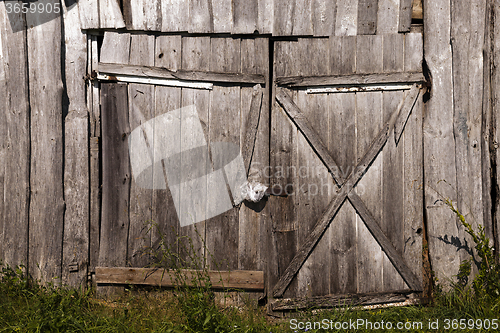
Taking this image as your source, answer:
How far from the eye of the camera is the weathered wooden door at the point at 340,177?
294 cm

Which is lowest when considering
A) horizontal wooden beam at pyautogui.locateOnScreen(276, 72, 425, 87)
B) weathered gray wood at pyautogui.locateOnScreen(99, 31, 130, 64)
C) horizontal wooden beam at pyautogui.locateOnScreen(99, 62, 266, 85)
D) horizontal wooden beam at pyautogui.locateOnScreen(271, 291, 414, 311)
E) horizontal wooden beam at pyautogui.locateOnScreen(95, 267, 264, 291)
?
horizontal wooden beam at pyautogui.locateOnScreen(271, 291, 414, 311)

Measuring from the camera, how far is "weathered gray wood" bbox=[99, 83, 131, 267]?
2.93 m

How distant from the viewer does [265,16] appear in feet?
9.48

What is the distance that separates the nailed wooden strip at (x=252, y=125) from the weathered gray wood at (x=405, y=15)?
4.88 ft

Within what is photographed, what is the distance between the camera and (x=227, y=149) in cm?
298

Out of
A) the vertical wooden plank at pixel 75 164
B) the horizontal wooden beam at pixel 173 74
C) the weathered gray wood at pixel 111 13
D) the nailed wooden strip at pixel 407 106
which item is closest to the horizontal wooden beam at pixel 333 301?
the nailed wooden strip at pixel 407 106

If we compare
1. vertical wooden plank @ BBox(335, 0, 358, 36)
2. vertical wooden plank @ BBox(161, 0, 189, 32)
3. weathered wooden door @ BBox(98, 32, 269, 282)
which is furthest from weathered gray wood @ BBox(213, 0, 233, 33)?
vertical wooden plank @ BBox(335, 0, 358, 36)

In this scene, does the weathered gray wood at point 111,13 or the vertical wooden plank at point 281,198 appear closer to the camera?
the weathered gray wood at point 111,13

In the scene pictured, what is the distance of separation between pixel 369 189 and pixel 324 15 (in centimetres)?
175

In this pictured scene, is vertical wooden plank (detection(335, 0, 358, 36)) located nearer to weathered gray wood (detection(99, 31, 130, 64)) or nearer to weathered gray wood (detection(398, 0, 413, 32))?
weathered gray wood (detection(398, 0, 413, 32))

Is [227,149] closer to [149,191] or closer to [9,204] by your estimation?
[149,191]

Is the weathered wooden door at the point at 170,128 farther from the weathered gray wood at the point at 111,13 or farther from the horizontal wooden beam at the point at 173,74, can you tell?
the weathered gray wood at the point at 111,13

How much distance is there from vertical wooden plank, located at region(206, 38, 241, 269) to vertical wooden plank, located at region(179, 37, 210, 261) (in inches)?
2.1

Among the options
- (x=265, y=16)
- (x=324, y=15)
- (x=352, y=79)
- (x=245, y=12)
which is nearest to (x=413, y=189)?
(x=352, y=79)
